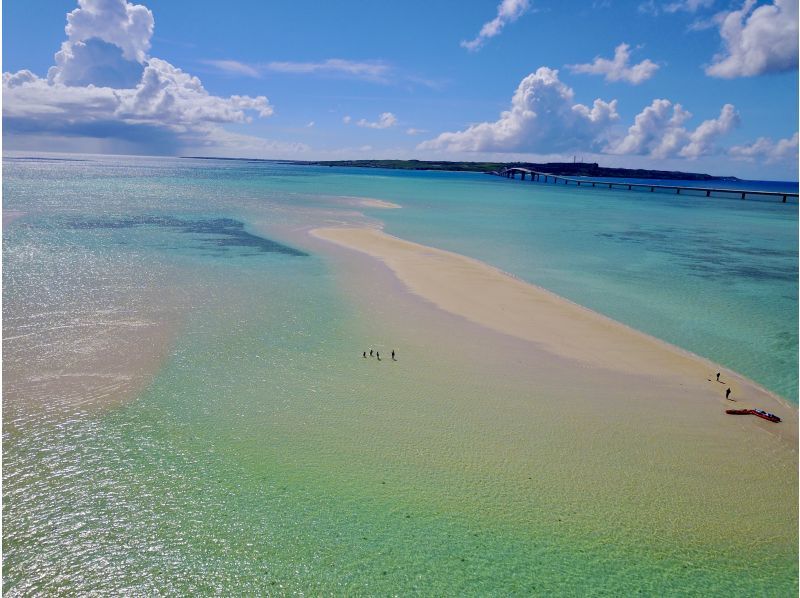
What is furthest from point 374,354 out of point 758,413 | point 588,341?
point 758,413

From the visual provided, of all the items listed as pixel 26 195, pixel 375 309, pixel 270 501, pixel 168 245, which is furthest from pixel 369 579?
pixel 26 195

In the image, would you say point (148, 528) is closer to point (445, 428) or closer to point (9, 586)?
point (9, 586)

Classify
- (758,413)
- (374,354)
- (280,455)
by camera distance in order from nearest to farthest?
(280,455) < (758,413) < (374,354)

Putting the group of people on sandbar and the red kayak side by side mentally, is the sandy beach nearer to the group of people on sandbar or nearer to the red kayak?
the red kayak

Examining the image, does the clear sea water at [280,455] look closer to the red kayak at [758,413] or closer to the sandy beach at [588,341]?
the sandy beach at [588,341]

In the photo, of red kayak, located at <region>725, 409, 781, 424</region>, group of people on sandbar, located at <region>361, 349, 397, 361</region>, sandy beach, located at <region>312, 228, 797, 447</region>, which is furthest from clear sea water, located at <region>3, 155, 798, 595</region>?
red kayak, located at <region>725, 409, 781, 424</region>

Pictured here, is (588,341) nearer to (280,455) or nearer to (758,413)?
(758,413)
